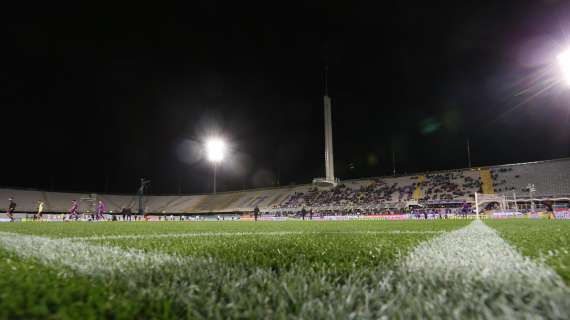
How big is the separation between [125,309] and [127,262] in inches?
51.9

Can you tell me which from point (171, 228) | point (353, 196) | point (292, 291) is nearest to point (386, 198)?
point (353, 196)

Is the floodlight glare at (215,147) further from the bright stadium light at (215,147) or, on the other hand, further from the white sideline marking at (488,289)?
the white sideline marking at (488,289)

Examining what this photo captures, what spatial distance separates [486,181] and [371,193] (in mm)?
13485

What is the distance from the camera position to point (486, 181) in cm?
3875

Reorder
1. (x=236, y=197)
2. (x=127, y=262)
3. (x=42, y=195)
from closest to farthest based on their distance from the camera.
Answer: (x=127, y=262) < (x=42, y=195) < (x=236, y=197)

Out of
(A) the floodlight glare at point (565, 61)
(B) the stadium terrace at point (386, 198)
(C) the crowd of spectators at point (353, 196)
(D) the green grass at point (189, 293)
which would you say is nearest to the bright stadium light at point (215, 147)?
(B) the stadium terrace at point (386, 198)

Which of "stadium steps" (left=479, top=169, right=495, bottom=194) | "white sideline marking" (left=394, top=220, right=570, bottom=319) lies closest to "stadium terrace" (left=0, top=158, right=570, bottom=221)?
"stadium steps" (left=479, top=169, right=495, bottom=194)

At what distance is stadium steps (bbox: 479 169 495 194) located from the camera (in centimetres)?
3731

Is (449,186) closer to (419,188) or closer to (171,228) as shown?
(419,188)

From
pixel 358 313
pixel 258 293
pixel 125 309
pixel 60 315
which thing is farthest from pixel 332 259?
pixel 60 315

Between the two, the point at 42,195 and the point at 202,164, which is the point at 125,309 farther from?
the point at 202,164

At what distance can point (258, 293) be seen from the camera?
133 centimetres

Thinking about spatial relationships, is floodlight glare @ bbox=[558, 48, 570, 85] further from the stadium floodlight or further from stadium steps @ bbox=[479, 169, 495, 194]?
the stadium floodlight

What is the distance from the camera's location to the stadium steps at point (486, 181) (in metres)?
37.3
